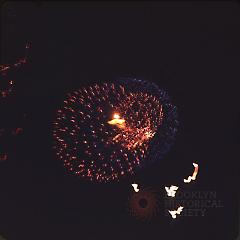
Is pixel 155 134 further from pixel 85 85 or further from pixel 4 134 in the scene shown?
pixel 4 134

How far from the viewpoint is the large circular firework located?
4.19 meters

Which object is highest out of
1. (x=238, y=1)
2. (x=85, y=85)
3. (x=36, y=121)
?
(x=238, y=1)

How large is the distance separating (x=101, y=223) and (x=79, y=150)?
1119 mm

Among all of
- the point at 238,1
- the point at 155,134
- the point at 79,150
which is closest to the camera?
the point at 155,134

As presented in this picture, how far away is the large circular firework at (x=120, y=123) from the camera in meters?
4.19

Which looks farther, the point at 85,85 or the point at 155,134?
the point at 85,85

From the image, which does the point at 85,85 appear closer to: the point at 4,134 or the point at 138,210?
the point at 4,134

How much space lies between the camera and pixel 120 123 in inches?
165

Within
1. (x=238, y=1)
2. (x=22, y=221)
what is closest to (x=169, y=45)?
(x=238, y=1)

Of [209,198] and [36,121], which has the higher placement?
[36,121]

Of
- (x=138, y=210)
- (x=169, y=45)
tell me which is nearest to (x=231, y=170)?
(x=138, y=210)

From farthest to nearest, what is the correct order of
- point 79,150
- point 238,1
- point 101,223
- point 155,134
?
1. point 101,223
2. point 238,1
3. point 79,150
4. point 155,134

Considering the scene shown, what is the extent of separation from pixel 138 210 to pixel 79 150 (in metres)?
1.12

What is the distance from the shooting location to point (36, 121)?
5.43m
